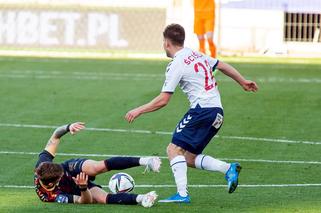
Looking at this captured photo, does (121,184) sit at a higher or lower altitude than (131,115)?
lower

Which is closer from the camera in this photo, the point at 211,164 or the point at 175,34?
the point at 175,34

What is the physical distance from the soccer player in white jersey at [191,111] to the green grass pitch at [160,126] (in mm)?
363

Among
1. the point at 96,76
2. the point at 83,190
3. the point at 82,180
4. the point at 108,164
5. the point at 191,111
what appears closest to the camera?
the point at 82,180

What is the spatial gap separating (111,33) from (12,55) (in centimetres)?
334

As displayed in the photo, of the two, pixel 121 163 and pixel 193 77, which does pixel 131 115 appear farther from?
pixel 193 77

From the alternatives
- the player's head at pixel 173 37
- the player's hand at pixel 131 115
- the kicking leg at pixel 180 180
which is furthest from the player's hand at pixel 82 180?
the player's head at pixel 173 37

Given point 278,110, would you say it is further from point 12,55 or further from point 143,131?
point 12,55

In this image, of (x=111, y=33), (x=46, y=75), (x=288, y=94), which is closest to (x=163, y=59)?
(x=111, y=33)

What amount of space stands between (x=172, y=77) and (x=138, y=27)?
2199cm

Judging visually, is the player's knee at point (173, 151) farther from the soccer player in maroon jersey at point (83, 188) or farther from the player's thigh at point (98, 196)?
the player's thigh at point (98, 196)

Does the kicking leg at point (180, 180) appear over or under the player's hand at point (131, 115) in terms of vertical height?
under

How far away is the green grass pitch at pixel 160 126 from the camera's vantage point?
1188cm

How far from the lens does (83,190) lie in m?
11.1

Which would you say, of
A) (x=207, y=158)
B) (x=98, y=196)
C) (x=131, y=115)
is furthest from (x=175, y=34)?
(x=98, y=196)
